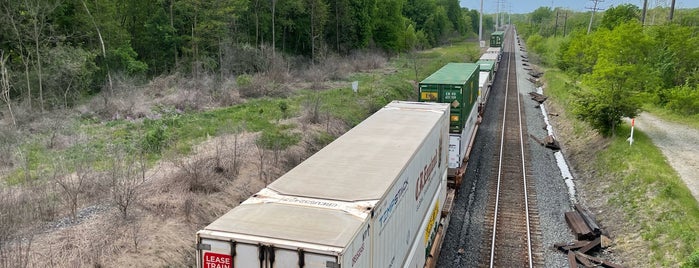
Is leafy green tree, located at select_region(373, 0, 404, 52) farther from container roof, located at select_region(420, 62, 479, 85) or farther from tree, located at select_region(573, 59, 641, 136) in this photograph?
tree, located at select_region(573, 59, 641, 136)

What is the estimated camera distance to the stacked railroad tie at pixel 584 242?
13953 mm

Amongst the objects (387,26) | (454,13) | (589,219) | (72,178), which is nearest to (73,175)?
(72,178)

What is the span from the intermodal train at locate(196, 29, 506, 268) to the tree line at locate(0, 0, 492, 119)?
57.5 ft

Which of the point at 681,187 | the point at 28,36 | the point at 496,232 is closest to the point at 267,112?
the point at 28,36

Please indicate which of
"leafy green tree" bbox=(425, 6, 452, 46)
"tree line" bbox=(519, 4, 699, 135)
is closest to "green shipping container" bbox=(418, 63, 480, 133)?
"tree line" bbox=(519, 4, 699, 135)

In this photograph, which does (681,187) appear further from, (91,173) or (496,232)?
(91,173)

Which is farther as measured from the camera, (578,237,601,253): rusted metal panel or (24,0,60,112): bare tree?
(24,0,60,112): bare tree

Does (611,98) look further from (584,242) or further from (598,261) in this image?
(598,261)

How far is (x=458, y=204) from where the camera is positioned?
1861cm

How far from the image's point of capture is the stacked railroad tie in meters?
14.0

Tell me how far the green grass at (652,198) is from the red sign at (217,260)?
11.4 m

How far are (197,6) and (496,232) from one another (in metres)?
27.6

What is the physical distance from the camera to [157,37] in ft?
123

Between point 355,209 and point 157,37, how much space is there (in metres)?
34.6
